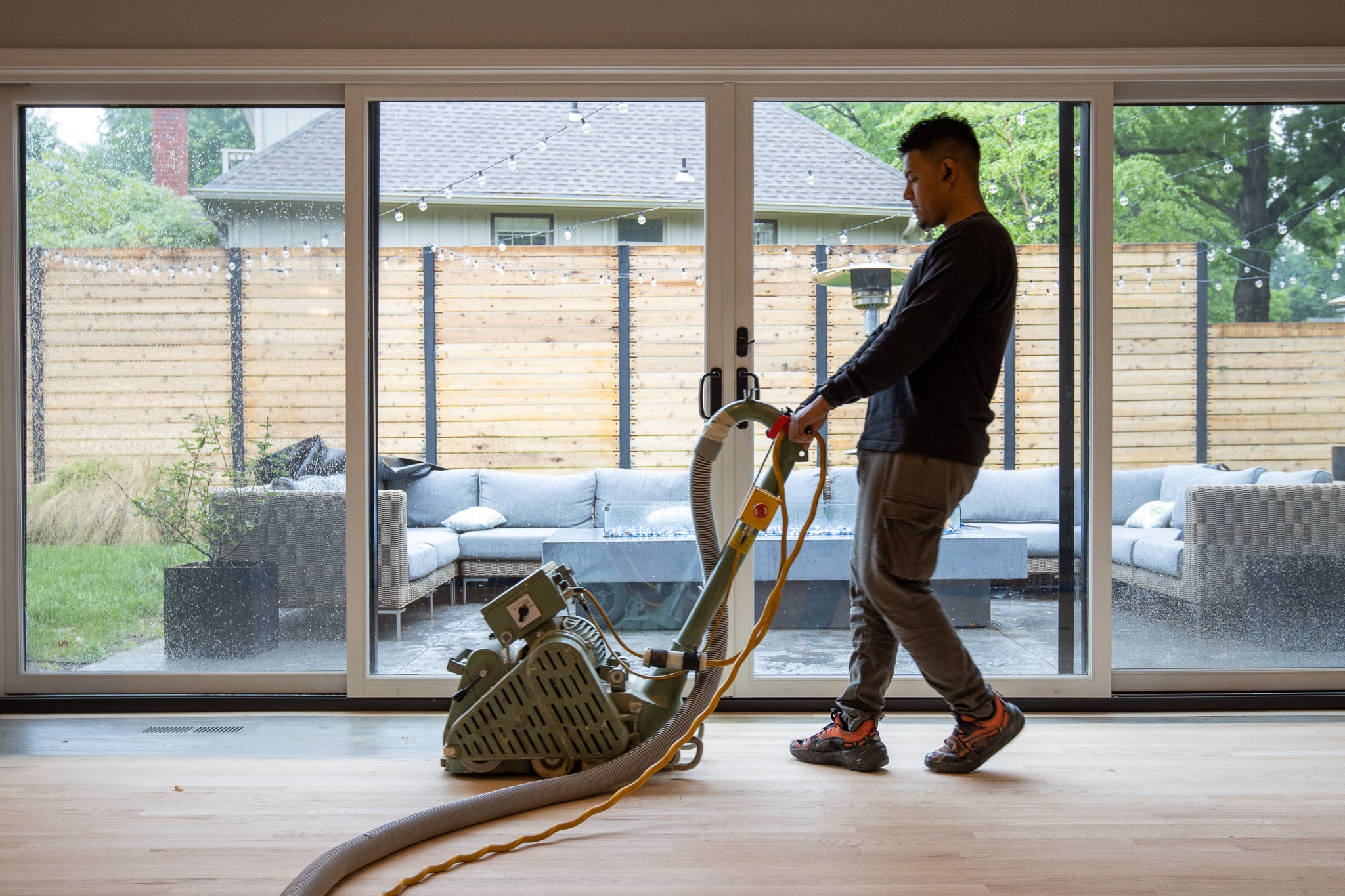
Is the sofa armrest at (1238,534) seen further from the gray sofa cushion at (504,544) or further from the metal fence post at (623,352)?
the gray sofa cushion at (504,544)

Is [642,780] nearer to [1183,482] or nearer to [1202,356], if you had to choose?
[1183,482]

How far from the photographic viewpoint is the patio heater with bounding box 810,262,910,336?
9.48ft

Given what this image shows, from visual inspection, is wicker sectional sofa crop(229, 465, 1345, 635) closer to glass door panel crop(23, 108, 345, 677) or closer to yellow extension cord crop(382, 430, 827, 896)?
glass door panel crop(23, 108, 345, 677)

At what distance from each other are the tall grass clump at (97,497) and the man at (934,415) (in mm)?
2059

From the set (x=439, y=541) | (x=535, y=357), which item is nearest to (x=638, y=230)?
(x=535, y=357)

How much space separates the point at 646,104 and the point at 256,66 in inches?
43.8

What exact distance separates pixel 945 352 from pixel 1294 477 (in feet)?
4.84

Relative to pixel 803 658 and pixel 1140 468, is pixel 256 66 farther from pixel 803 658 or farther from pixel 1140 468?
pixel 1140 468

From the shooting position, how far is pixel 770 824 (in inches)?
76.2

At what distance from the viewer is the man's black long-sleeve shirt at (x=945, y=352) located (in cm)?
213

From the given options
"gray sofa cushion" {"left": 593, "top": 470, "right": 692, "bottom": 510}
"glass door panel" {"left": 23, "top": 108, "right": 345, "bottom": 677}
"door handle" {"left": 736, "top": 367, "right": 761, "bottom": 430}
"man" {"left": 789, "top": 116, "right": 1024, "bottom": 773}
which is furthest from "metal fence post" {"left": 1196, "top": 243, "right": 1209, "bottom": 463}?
"glass door panel" {"left": 23, "top": 108, "right": 345, "bottom": 677}

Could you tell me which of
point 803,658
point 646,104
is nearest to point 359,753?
point 803,658

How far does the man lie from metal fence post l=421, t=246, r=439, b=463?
1.22 meters

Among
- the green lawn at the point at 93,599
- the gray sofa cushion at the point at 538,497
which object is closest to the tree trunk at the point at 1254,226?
the gray sofa cushion at the point at 538,497
